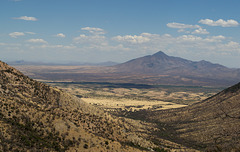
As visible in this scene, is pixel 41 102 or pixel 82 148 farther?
pixel 41 102

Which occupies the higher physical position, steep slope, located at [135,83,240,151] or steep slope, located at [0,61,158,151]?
steep slope, located at [0,61,158,151]

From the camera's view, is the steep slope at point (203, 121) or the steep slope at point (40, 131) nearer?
the steep slope at point (40, 131)

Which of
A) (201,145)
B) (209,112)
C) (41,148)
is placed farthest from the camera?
(209,112)

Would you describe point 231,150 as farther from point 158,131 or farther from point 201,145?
point 158,131

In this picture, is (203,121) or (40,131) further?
(203,121)

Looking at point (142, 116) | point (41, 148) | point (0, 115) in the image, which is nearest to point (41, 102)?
point (0, 115)

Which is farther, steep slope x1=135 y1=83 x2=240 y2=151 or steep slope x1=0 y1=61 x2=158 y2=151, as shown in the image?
steep slope x1=135 y1=83 x2=240 y2=151

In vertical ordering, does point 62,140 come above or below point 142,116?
above

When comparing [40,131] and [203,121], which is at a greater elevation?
[40,131]

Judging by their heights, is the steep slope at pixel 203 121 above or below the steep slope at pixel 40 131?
below

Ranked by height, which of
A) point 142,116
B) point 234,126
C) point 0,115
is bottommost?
point 142,116

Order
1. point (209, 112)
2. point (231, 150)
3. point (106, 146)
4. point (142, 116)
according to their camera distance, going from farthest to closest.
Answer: point (142, 116) → point (209, 112) → point (106, 146) → point (231, 150)
